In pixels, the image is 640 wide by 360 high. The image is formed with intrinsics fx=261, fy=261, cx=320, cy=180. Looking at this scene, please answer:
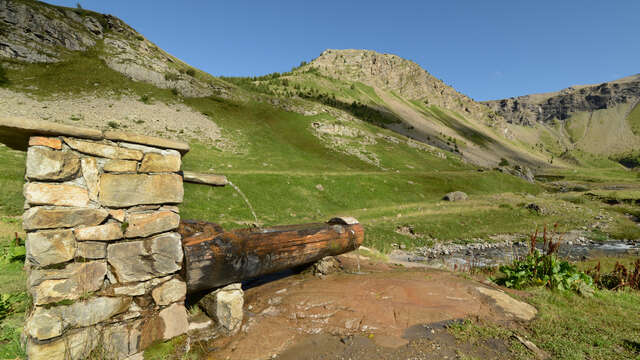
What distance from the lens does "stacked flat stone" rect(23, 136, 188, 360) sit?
375 centimetres

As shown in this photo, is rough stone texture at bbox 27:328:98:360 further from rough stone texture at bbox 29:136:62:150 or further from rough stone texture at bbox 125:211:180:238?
rough stone texture at bbox 29:136:62:150

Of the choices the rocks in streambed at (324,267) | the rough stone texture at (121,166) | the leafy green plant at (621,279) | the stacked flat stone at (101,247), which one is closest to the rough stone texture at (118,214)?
the stacked flat stone at (101,247)

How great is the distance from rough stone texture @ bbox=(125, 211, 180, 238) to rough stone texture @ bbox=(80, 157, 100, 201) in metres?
0.63

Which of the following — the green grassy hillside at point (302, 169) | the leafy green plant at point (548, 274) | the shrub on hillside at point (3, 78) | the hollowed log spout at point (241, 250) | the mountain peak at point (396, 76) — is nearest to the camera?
the hollowed log spout at point (241, 250)

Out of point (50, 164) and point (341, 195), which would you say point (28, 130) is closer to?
point (50, 164)

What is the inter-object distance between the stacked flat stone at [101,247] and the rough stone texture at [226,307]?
627 mm

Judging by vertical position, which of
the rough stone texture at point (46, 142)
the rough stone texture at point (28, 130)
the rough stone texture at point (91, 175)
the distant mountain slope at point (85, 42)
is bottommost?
the rough stone texture at point (91, 175)

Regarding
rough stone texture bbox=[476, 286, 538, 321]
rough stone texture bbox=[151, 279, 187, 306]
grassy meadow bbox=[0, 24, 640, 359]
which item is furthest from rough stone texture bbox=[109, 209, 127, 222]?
rough stone texture bbox=[476, 286, 538, 321]

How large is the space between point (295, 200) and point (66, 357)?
22.7m

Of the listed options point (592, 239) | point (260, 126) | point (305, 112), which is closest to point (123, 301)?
point (592, 239)

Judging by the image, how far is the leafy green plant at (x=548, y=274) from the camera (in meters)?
7.99

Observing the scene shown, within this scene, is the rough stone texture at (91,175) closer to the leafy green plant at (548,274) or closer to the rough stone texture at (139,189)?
the rough stone texture at (139,189)

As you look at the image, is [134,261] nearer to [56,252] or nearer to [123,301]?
[123,301]

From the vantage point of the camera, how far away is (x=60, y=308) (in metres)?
3.85
